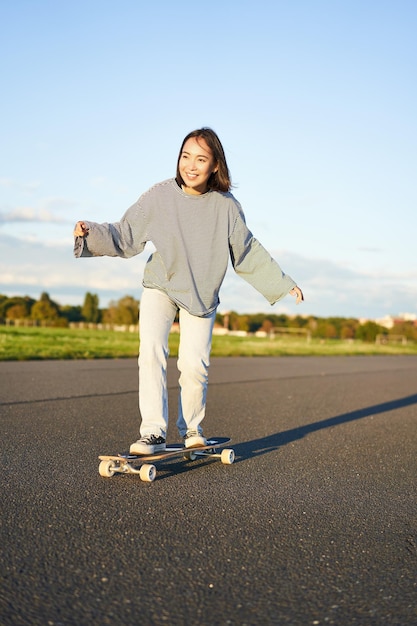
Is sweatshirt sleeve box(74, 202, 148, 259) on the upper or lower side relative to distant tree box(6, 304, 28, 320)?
lower

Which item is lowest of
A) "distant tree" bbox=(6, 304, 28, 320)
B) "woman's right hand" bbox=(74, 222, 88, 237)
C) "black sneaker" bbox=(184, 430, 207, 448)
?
"black sneaker" bbox=(184, 430, 207, 448)

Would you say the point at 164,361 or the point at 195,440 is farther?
the point at 195,440

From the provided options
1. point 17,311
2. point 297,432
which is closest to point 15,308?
point 17,311

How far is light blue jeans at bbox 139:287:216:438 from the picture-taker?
16.1 ft

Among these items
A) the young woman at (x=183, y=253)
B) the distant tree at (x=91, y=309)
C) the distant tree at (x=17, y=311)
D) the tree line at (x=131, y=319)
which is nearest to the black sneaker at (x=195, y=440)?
the young woman at (x=183, y=253)

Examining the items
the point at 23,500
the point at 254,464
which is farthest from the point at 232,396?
the point at 23,500

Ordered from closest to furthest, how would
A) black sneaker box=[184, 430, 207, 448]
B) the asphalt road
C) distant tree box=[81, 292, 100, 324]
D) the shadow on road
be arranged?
1. the asphalt road
2. black sneaker box=[184, 430, 207, 448]
3. the shadow on road
4. distant tree box=[81, 292, 100, 324]

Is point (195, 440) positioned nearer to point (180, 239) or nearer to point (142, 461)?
point (142, 461)

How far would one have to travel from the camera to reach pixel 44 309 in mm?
73750

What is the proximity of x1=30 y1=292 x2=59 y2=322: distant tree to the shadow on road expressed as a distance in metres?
63.3

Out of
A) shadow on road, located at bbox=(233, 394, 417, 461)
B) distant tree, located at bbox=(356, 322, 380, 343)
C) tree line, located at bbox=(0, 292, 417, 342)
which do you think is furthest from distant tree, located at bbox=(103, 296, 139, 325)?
shadow on road, located at bbox=(233, 394, 417, 461)

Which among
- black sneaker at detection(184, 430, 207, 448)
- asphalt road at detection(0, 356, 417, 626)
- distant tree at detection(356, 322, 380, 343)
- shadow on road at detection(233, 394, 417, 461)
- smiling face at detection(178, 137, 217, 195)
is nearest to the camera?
asphalt road at detection(0, 356, 417, 626)

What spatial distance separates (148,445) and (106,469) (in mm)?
327

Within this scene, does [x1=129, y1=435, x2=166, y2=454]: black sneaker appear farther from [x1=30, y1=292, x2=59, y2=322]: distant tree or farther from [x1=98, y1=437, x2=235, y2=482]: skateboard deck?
[x1=30, y1=292, x2=59, y2=322]: distant tree
